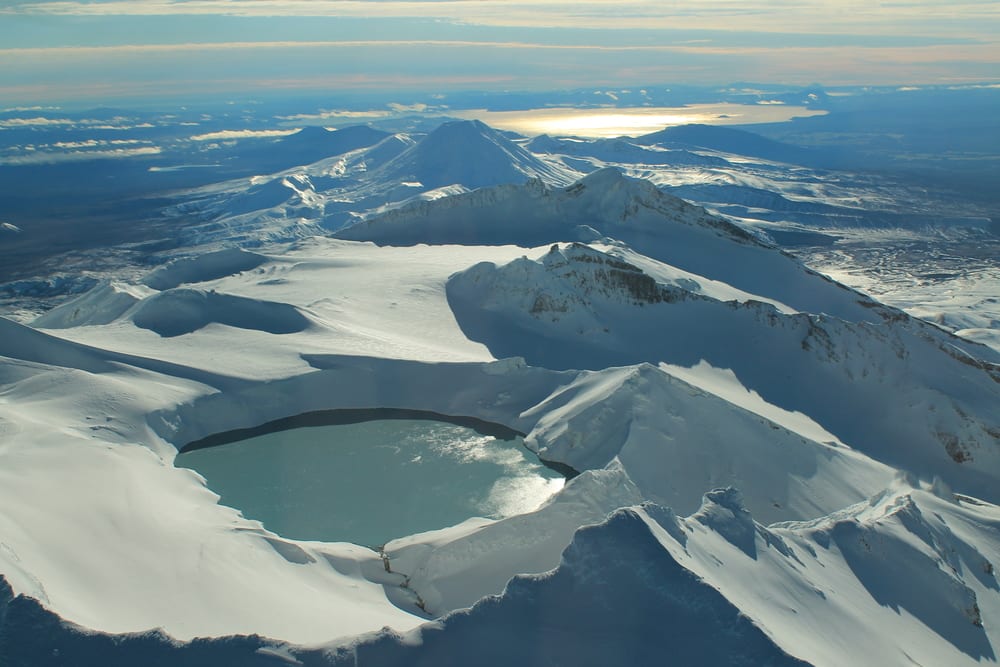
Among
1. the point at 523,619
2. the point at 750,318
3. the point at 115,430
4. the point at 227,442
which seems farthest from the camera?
the point at 750,318

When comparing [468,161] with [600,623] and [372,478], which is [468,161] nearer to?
[372,478]

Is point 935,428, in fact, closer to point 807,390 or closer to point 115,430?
point 807,390

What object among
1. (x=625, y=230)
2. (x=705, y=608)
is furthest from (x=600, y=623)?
(x=625, y=230)

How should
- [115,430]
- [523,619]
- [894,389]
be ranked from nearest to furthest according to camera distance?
[523,619], [115,430], [894,389]

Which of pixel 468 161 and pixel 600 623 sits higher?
pixel 600 623

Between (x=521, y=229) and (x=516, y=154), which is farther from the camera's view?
(x=516, y=154)

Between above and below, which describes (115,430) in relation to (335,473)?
above

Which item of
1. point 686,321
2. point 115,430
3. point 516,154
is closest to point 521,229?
point 686,321
